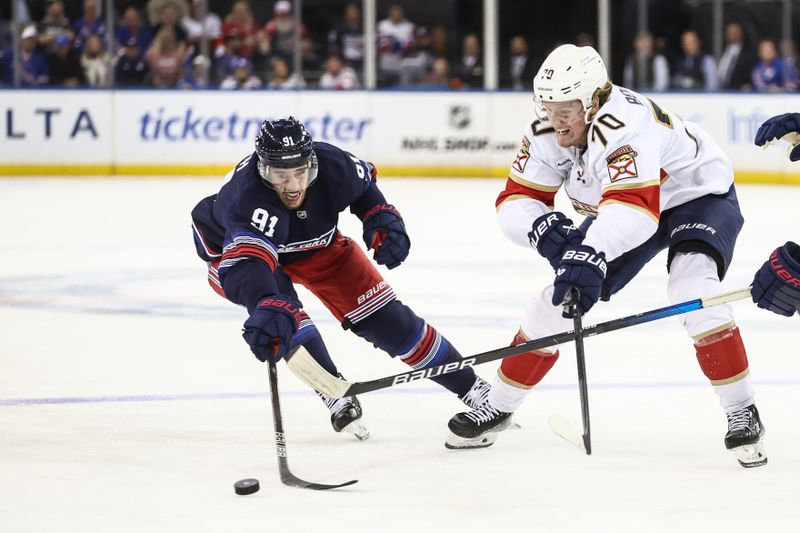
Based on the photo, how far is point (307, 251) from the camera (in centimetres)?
426

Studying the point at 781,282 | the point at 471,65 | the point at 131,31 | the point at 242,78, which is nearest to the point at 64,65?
the point at 131,31

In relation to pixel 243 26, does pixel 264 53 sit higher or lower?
lower

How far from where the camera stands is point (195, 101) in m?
13.8

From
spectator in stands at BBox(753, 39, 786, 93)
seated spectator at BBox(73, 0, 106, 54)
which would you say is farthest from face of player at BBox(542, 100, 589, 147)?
seated spectator at BBox(73, 0, 106, 54)

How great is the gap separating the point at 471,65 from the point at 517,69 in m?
0.48

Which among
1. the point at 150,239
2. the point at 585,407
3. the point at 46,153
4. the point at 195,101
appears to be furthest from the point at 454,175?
the point at 585,407

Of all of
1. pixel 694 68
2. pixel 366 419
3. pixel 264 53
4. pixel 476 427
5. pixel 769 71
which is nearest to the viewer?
pixel 476 427

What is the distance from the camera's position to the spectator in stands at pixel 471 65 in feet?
46.7

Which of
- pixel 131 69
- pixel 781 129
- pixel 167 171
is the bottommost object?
pixel 167 171

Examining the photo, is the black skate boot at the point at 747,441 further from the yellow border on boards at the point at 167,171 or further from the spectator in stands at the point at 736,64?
the yellow border on boards at the point at 167,171

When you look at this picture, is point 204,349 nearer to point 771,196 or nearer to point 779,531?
point 779,531

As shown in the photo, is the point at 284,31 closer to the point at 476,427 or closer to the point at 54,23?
the point at 54,23

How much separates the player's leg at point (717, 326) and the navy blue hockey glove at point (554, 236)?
295 millimetres

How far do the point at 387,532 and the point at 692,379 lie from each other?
6.92 feet
